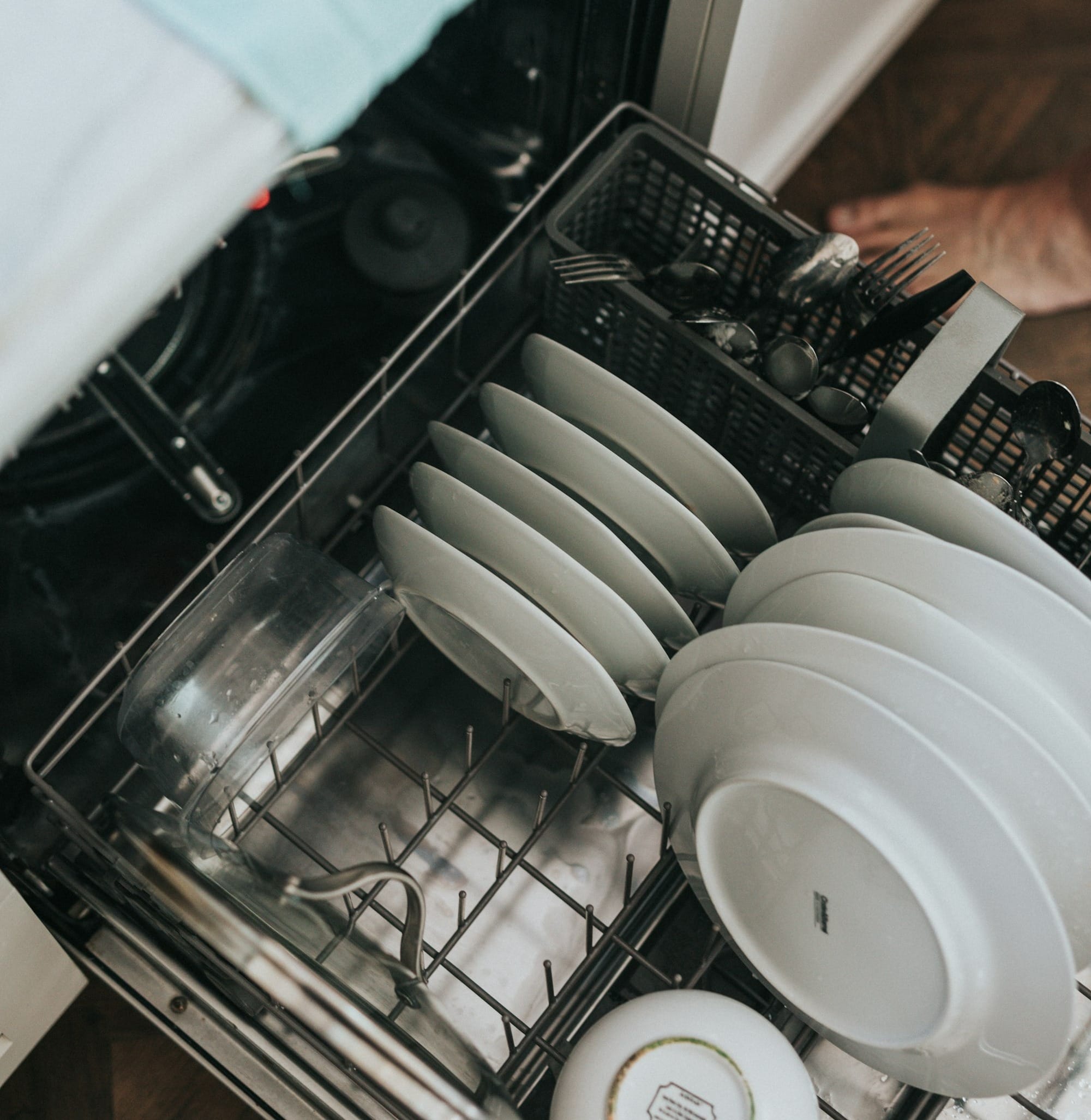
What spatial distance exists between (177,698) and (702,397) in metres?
0.37

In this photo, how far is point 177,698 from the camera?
69cm

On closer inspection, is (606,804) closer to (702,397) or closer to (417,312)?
(702,397)

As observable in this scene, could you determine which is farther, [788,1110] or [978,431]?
[978,431]

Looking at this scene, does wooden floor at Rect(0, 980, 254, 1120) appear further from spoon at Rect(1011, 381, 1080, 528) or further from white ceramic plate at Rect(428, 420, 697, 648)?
spoon at Rect(1011, 381, 1080, 528)

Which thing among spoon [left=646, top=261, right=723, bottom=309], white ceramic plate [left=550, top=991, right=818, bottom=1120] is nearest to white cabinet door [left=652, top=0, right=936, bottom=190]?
spoon [left=646, top=261, right=723, bottom=309]

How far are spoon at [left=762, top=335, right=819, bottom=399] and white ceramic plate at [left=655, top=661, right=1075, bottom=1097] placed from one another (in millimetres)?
218

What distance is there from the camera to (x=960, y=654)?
0.61 meters

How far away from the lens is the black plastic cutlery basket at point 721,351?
2.47 ft

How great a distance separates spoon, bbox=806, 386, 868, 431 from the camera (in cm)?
76

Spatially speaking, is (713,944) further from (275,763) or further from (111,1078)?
(111,1078)

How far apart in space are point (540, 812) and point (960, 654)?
24 centimetres

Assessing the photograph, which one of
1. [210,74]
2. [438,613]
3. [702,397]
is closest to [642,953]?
[438,613]

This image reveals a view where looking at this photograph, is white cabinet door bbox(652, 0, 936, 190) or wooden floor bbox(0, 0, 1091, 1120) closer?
Result: white cabinet door bbox(652, 0, 936, 190)

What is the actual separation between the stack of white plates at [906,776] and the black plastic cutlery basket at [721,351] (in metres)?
0.10
